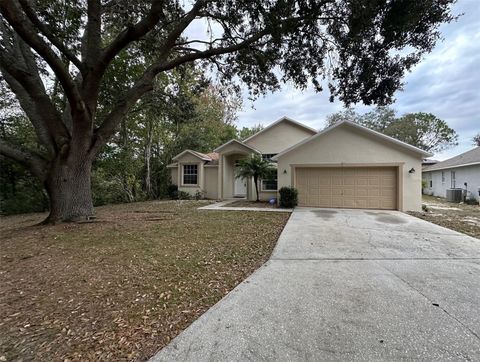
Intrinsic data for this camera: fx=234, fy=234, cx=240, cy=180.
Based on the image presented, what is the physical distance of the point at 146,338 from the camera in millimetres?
2369

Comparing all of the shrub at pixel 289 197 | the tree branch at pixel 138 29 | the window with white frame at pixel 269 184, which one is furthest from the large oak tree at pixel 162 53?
the window with white frame at pixel 269 184

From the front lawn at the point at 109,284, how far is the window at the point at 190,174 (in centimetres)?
1087

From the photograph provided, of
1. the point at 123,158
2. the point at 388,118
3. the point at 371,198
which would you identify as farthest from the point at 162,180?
the point at 388,118

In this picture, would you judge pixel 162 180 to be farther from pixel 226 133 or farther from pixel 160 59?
pixel 160 59

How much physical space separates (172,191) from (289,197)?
A: 31.2 ft

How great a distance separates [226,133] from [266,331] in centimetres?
2585

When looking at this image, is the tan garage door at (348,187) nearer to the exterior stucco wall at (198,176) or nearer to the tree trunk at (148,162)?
the exterior stucco wall at (198,176)

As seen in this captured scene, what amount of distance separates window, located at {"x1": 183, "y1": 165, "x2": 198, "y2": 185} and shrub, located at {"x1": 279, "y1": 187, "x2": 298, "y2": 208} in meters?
7.63

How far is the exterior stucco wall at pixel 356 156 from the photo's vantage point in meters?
11.0

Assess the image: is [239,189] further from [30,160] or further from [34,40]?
[34,40]

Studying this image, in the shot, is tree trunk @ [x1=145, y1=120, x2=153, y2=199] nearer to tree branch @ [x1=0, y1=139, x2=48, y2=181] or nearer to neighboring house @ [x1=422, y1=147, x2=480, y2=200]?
tree branch @ [x1=0, y1=139, x2=48, y2=181]

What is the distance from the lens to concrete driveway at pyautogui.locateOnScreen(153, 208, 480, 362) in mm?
2195

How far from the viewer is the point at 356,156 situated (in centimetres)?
1163

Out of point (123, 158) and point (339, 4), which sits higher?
point (339, 4)
